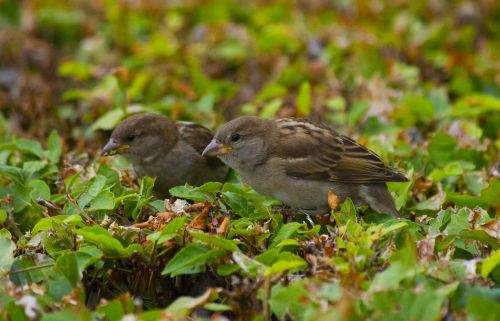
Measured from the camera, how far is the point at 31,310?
3211mm

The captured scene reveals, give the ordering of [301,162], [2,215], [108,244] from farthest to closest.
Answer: [301,162] < [2,215] < [108,244]

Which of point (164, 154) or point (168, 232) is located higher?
point (168, 232)

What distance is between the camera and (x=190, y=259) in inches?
138

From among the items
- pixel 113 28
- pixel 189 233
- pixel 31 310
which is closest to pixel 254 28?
pixel 113 28

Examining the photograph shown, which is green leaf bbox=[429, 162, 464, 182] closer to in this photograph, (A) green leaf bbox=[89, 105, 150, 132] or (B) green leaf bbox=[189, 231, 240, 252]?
(B) green leaf bbox=[189, 231, 240, 252]

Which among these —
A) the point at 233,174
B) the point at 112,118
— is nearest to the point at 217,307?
the point at 233,174

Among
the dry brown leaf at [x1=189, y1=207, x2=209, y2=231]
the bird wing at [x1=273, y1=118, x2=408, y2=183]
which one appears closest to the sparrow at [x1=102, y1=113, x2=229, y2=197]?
the bird wing at [x1=273, y1=118, x2=408, y2=183]

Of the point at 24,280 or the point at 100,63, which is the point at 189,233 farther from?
the point at 100,63

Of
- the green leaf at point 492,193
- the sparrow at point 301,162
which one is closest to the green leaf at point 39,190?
the sparrow at point 301,162

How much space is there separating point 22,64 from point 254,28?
7.29ft

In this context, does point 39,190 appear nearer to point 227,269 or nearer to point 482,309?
point 227,269

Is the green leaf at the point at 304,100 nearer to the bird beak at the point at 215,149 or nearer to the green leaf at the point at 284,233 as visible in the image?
the bird beak at the point at 215,149

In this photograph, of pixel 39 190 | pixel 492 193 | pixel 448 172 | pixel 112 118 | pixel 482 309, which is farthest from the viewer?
pixel 112 118

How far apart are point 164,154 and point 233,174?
1.58 feet
